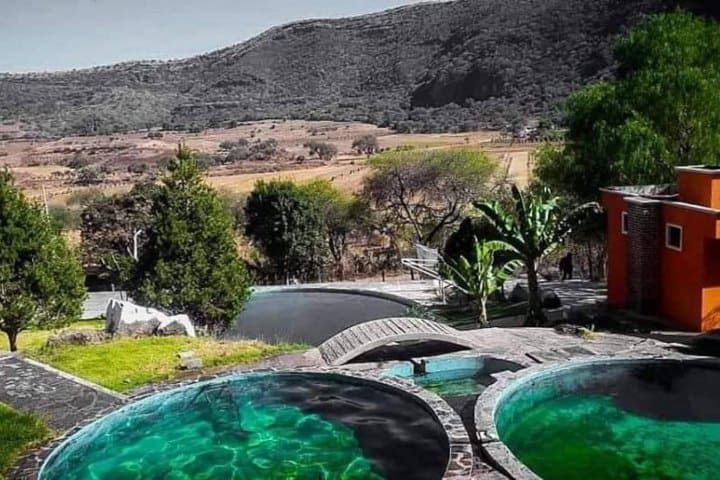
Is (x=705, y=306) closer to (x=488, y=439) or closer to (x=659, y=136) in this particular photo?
(x=659, y=136)

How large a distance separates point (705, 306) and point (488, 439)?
8.06 m

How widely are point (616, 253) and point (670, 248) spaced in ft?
6.29

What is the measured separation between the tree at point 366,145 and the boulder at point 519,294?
40.3 metres

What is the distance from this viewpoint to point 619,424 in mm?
12289

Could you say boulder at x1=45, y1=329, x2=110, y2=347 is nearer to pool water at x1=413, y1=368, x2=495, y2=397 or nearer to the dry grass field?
pool water at x1=413, y1=368, x2=495, y2=397

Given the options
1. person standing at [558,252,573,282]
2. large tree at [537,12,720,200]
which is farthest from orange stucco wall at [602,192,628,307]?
person standing at [558,252,573,282]

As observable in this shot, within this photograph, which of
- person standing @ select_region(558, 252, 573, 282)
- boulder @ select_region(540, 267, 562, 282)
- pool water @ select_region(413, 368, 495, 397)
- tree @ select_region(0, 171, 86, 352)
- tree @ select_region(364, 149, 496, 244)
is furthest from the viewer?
tree @ select_region(364, 149, 496, 244)

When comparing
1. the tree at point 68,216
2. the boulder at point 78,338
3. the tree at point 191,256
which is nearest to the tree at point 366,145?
the tree at point 68,216

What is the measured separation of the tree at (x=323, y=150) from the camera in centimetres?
6606

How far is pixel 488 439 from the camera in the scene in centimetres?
1013

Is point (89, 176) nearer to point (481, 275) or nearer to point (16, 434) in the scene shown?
point (481, 275)

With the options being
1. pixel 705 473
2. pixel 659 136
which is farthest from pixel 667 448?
pixel 659 136

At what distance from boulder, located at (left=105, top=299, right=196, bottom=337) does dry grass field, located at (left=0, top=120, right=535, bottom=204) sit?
88.2ft

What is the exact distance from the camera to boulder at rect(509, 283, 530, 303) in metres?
23.2
